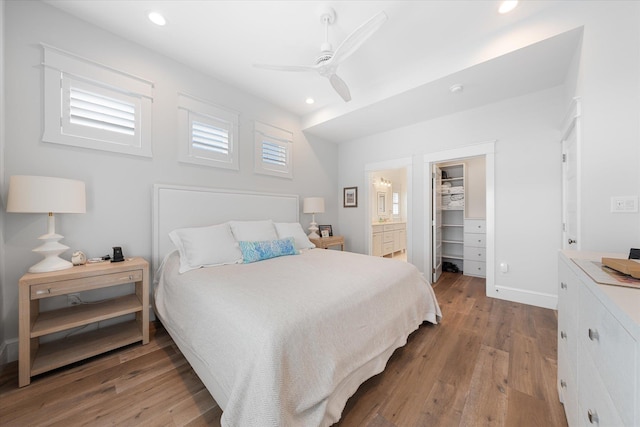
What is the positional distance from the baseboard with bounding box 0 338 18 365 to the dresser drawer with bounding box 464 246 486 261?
561cm

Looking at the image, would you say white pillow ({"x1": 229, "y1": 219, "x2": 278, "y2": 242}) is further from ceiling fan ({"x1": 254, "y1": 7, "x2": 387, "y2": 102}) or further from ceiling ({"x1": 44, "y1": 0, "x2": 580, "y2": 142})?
ceiling ({"x1": 44, "y1": 0, "x2": 580, "y2": 142})

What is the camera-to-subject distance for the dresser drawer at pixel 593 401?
656 millimetres

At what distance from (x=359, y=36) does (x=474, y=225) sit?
150 inches

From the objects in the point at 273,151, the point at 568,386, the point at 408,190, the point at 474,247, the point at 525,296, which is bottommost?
the point at 525,296

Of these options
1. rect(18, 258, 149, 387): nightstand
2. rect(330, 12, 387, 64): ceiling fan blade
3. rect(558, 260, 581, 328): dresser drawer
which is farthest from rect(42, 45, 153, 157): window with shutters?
rect(558, 260, 581, 328): dresser drawer

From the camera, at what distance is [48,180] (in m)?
1.65

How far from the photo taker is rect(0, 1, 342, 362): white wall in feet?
6.02

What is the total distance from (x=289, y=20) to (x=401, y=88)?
4.78 ft

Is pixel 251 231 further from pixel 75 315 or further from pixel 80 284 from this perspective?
pixel 75 315

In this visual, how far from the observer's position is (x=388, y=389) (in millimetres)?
1529

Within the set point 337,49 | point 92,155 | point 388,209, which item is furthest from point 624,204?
point 388,209

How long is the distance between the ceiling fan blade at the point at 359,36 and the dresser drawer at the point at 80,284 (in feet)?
8.20

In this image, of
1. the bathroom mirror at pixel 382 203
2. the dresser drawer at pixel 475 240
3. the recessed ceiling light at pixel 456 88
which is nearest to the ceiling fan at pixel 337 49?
the recessed ceiling light at pixel 456 88

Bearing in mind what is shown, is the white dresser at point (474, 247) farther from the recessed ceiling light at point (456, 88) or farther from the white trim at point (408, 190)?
the recessed ceiling light at point (456, 88)
